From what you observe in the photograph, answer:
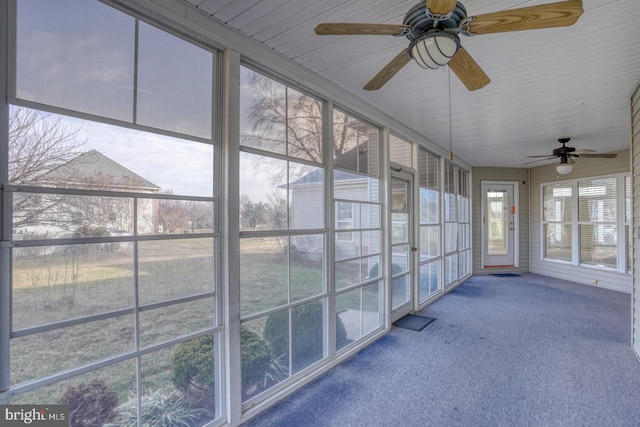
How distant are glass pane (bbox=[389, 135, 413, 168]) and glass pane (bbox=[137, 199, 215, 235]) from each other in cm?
265

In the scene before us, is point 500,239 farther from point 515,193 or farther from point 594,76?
point 594,76

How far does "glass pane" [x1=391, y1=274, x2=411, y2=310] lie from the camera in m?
3.80

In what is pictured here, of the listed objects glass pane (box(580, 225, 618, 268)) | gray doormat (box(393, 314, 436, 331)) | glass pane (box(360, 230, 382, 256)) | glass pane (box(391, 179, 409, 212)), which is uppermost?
glass pane (box(391, 179, 409, 212))

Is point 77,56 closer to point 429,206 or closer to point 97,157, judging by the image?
point 97,157

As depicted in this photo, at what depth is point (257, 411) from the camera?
81.6 inches

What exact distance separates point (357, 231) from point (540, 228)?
630cm

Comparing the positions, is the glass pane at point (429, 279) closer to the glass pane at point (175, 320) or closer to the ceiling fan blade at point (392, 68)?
the ceiling fan blade at point (392, 68)

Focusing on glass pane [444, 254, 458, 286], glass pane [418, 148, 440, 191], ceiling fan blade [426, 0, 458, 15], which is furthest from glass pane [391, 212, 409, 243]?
ceiling fan blade [426, 0, 458, 15]

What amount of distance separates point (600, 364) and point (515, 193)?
5407 millimetres

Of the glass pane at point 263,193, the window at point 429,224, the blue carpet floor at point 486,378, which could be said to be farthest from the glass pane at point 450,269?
the glass pane at point 263,193

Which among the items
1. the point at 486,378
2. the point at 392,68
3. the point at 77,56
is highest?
the point at 392,68

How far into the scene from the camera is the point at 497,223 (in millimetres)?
7332

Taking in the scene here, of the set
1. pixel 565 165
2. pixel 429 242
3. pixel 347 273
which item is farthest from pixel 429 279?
pixel 565 165

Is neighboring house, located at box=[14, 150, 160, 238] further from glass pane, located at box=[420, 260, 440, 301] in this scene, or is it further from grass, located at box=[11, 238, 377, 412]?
glass pane, located at box=[420, 260, 440, 301]
